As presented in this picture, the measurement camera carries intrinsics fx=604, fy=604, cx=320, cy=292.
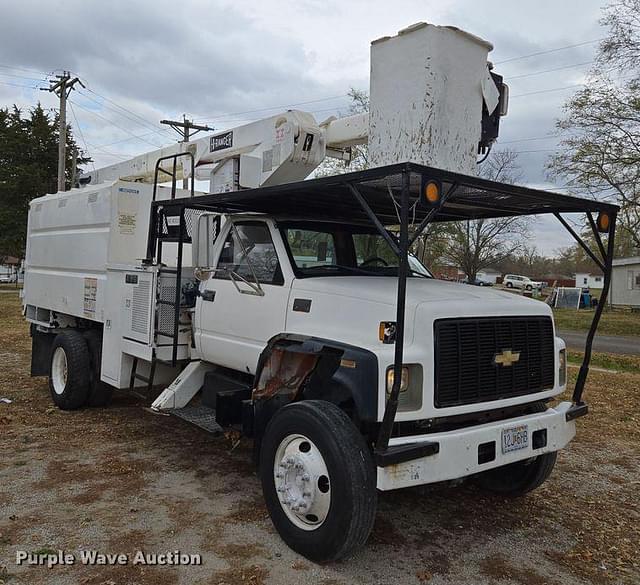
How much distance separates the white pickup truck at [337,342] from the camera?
3561 millimetres

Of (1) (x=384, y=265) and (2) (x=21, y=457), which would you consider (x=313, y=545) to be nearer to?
(1) (x=384, y=265)

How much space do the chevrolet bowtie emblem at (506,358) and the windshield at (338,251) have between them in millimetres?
1440

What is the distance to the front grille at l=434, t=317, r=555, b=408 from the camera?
12.5ft

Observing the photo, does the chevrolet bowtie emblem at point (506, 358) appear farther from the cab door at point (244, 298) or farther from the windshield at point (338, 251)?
the cab door at point (244, 298)

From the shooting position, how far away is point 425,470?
11.5 ft

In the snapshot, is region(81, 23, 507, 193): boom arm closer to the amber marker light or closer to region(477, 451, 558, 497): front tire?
the amber marker light

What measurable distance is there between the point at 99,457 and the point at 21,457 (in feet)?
2.30

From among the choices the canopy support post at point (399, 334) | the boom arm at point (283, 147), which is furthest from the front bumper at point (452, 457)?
the boom arm at point (283, 147)

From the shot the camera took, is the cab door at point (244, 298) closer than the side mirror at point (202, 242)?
Yes

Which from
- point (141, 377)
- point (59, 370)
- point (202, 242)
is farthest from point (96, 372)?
point (202, 242)

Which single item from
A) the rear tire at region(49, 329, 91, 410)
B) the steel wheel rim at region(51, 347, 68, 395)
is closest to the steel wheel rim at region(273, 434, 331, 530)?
the rear tire at region(49, 329, 91, 410)

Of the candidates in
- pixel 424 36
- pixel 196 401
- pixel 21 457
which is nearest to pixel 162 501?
pixel 196 401

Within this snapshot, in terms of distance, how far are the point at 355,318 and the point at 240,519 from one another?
169 cm

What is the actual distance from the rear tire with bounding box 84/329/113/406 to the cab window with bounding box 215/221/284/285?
258 cm
